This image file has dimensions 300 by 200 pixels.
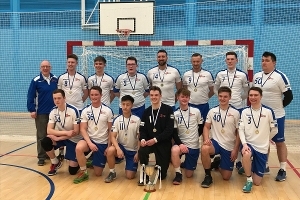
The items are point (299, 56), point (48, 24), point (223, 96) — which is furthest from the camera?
point (48, 24)

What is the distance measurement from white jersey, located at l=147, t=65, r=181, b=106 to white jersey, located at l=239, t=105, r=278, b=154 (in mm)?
1359

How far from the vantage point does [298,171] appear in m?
5.30

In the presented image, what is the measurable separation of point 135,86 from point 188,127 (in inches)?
51.2

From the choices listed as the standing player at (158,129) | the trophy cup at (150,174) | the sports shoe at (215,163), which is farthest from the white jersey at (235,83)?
the trophy cup at (150,174)

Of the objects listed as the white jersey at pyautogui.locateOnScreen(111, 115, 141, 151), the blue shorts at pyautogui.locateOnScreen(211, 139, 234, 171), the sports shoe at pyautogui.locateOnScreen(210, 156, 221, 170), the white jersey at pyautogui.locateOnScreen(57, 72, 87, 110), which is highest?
the white jersey at pyautogui.locateOnScreen(57, 72, 87, 110)

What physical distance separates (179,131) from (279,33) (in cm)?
636

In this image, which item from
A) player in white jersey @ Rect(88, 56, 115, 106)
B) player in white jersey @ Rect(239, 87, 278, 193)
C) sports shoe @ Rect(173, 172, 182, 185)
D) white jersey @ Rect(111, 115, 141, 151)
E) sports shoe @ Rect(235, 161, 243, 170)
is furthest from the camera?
player in white jersey @ Rect(88, 56, 115, 106)

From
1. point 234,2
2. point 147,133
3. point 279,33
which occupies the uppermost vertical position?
point 234,2

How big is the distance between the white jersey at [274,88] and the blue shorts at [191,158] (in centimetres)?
120

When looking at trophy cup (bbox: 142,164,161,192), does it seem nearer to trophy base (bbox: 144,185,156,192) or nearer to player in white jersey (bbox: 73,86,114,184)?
trophy base (bbox: 144,185,156,192)

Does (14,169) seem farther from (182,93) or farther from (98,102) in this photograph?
(182,93)

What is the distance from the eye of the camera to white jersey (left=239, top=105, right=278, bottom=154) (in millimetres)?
4477

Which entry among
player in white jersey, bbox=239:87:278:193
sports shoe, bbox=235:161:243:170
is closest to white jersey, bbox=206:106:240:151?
player in white jersey, bbox=239:87:278:193

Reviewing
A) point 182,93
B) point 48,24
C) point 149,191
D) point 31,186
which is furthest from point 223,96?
point 48,24
